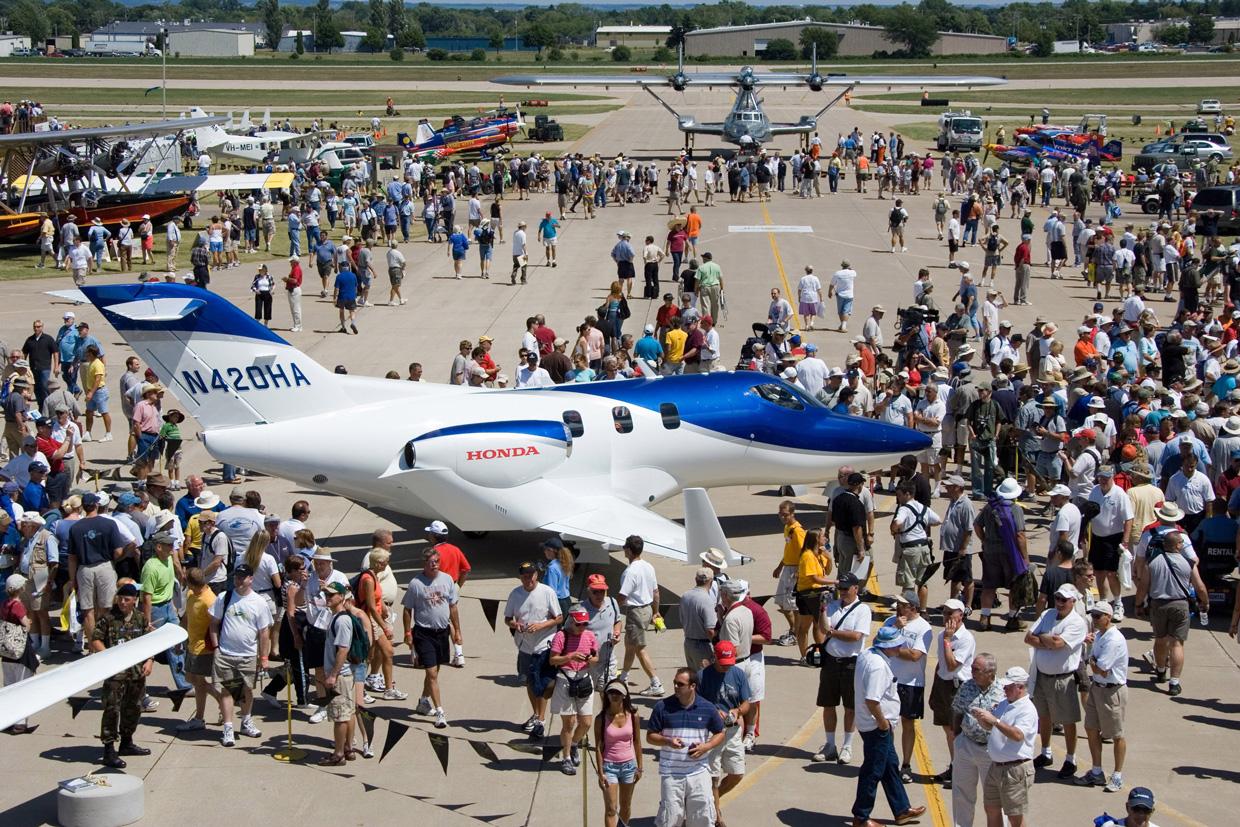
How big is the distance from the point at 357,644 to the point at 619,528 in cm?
463

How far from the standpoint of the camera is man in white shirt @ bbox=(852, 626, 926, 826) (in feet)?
31.1

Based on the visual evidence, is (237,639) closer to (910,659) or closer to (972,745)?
(910,659)

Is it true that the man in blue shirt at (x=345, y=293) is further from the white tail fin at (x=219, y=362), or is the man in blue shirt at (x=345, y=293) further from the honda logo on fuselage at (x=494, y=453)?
the honda logo on fuselage at (x=494, y=453)

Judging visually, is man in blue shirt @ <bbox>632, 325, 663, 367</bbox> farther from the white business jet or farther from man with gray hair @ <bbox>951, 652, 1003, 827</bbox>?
man with gray hair @ <bbox>951, 652, 1003, 827</bbox>

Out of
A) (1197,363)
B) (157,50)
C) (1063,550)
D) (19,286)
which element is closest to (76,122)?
(19,286)

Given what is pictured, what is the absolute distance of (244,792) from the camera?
33.0 feet

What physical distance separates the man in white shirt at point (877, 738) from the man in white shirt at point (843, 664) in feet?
2.12

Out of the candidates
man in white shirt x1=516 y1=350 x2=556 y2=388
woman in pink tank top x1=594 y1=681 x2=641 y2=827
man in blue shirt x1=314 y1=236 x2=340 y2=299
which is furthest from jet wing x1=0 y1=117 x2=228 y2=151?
woman in pink tank top x1=594 y1=681 x2=641 y2=827

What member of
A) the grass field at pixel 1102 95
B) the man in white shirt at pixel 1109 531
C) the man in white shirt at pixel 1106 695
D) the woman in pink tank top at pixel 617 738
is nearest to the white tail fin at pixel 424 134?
the man in white shirt at pixel 1109 531

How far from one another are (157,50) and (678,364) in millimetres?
150249

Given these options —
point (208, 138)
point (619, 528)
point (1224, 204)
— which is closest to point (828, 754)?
point (619, 528)

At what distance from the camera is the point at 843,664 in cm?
1061

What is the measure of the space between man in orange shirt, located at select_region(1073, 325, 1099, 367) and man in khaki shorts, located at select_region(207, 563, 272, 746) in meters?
14.3

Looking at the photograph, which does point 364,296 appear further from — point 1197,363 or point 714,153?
point 714,153
